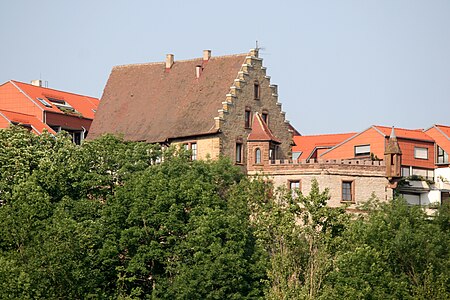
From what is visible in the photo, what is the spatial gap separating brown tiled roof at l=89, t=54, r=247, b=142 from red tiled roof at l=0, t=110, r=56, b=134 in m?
4.26

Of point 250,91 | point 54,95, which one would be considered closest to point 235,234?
point 250,91

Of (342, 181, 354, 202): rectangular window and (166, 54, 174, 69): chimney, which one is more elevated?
(166, 54, 174, 69): chimney

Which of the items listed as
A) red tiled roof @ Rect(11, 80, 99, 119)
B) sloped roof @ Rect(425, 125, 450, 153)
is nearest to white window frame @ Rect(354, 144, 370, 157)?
sloped roof @ Rect(425, 125, 450, 153)

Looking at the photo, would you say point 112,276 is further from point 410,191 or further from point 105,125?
point 410,191

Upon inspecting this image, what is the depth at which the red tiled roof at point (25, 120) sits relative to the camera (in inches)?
3725

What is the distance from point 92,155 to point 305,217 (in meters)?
15.0

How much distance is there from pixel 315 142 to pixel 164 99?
2579cm

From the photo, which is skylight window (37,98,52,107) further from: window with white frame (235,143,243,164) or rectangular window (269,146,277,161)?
rectangular window (269,146,277,161)

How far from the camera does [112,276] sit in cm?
7675

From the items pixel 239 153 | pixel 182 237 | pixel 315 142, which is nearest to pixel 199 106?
pixel 239 153

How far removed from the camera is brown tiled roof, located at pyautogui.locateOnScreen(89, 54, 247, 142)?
89.6m

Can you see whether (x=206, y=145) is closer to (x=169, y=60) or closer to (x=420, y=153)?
(x=169, y=60)

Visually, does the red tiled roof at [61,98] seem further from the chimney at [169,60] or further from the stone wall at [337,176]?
the stone wall at [337,176]

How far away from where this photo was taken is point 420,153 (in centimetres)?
10500
